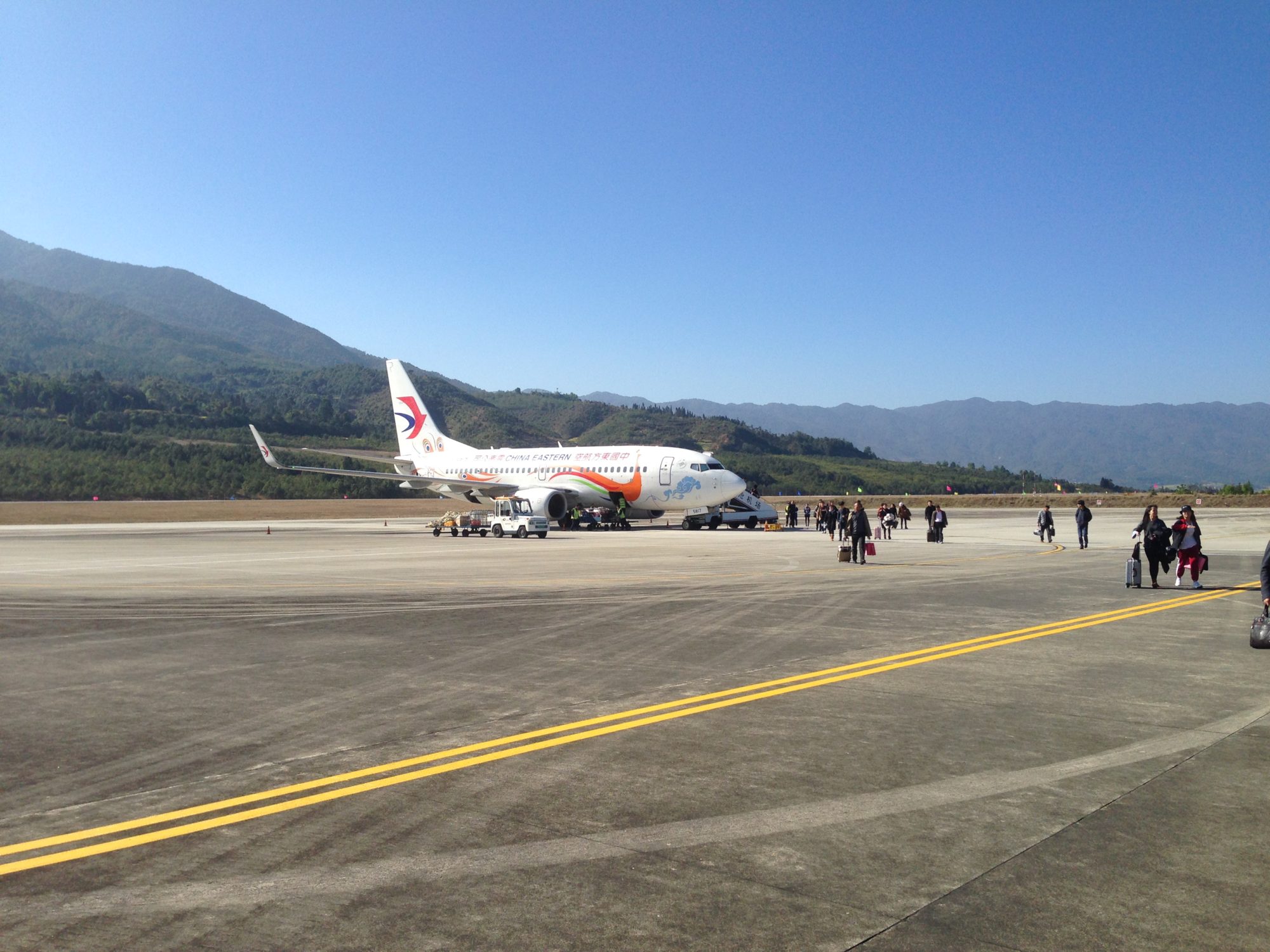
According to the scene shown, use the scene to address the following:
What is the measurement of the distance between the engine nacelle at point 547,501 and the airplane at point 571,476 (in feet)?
0.14

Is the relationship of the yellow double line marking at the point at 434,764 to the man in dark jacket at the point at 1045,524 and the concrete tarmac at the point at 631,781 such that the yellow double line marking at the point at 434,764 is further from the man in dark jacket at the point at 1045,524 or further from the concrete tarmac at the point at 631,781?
the man in dark jacket at the point at 1045,524

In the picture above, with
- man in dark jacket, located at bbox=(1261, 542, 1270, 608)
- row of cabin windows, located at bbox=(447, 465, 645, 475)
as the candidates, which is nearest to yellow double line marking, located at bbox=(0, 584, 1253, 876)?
man in dark jacket, located at bbox=(1261, 542, 1270, 608)

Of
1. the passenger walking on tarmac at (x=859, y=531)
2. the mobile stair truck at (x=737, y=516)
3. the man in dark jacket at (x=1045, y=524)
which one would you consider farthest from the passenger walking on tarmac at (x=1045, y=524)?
the mobile stair truck at (x=737, y=516)

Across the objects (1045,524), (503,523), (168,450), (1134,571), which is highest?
(168,450)

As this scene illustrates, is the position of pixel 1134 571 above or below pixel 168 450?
below

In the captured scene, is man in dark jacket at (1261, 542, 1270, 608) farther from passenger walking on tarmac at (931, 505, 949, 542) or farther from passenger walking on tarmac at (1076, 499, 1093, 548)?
passenger walking on tarmac at (931, 505, 949, 542)

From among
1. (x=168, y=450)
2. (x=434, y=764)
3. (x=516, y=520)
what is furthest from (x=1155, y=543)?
(x=168, y=450)

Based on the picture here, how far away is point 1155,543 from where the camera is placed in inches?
832

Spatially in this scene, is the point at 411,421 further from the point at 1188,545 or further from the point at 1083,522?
the point at 1188,545

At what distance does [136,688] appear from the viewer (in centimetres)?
983

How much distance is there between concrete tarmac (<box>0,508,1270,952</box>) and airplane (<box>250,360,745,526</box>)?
102 feet

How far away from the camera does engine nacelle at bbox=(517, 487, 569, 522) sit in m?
47.0

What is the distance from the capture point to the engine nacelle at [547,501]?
47.0 m

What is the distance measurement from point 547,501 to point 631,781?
4121cm
